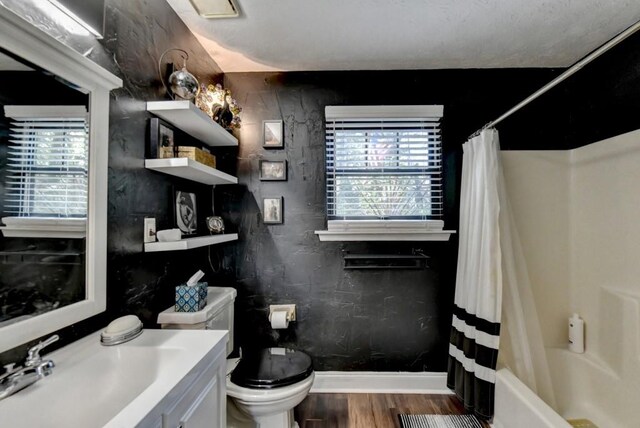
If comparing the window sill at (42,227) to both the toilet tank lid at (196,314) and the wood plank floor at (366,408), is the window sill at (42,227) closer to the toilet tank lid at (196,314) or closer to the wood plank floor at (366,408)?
the toilet tank lid at (196,314)

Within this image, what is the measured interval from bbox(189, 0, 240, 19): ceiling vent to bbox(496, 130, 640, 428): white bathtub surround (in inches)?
78.9

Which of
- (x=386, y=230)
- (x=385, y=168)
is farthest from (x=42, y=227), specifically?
(x=385, y=168)

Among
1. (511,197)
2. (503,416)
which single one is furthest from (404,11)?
(503,416)

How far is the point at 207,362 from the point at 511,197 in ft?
7.12

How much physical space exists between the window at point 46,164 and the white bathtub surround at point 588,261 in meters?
2.44

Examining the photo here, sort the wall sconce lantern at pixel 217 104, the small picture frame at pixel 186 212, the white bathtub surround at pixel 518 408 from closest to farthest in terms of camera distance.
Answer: the white bathtub surround at pixel 518 408
the small picture frame at pixel 186 212
the wall sconce lantern at pixel 217 104

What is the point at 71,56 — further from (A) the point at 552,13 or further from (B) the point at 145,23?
(A) the point at 552,13

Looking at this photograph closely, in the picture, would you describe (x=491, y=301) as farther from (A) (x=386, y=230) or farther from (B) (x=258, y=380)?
(B) (x=258, y=380)

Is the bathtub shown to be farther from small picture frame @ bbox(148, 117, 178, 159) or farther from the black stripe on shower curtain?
small picture frame @ bbox(148, 117, 178, 159)

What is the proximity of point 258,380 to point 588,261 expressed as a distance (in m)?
2.26

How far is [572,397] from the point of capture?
1780 mm

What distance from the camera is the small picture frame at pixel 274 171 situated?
207 cm

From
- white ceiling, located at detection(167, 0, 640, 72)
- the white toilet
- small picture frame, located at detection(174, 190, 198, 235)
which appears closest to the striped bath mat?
the white toilet

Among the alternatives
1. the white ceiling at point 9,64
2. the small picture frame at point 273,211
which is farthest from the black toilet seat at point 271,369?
the white ceiling at point 9,64
